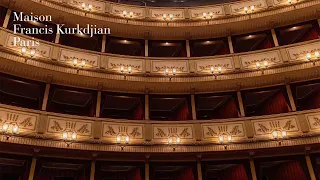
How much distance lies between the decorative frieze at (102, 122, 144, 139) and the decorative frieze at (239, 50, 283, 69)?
555cm

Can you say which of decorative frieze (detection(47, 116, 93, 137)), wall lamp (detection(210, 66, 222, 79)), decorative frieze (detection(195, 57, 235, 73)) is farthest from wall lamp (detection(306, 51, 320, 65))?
decorative frieze (detection(47, 116, 93, 137))

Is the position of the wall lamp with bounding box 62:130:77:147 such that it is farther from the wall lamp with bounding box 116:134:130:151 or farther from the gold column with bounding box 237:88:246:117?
the gold column with bounding box 237:88:246:117

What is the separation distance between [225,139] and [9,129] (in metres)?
7.54

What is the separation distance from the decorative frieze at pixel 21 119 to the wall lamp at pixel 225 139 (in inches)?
261

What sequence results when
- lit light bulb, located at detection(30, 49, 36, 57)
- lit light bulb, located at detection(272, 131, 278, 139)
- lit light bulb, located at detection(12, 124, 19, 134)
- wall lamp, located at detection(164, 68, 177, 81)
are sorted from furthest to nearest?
wall lamp, located at detection(164, 68, 177, 81), lit light bulb, located at detection(30, 49, 36, 57), lit light bulb, located at detection(272, 131, 278, 139), lit light bulb, located at detection(12, 124, 19, 134)

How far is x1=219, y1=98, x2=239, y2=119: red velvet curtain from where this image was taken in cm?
1359

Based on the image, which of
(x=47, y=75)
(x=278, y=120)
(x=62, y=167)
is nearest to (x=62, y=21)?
(x=47, y=75)

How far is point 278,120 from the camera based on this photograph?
37.6 feet

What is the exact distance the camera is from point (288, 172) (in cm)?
1210

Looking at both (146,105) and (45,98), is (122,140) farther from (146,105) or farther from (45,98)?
(45,98)

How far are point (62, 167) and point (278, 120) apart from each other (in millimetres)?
8779

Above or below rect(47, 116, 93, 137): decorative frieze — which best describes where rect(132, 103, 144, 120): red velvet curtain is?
above

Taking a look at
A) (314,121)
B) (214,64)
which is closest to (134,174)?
(214,64)

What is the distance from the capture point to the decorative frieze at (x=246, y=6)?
1528 cm
